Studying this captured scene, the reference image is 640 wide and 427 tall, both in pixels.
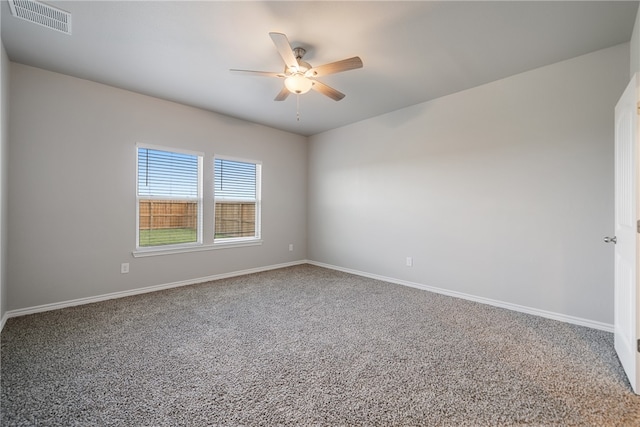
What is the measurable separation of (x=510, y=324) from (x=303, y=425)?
7.75ft

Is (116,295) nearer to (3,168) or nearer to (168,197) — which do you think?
(168,197)

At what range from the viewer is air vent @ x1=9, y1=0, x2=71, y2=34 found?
2.02 m

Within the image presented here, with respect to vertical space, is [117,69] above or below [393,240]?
above

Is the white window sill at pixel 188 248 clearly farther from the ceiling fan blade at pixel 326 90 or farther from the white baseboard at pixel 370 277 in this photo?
the ceiling fan blade at pixel 326 90

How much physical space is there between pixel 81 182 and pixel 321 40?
3147mm

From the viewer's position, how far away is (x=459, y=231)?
3.52m

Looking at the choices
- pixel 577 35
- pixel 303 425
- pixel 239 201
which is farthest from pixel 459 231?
pixel 239 201

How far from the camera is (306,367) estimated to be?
1.96 metres

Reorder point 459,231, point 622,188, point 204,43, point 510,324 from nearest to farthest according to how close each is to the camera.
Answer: point 622,188, point 204,43, point 510,324, point 459,231

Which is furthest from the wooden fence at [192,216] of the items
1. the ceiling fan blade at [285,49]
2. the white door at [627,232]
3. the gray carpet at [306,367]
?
the white door at [627,232]

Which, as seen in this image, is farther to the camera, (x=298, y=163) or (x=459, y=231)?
(x=298, y=163)

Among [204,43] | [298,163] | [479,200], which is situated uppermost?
[204,43]

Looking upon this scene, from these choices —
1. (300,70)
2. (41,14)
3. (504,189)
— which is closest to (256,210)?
(300,70)

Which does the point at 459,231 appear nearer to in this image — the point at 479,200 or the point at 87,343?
the point at 479,200
